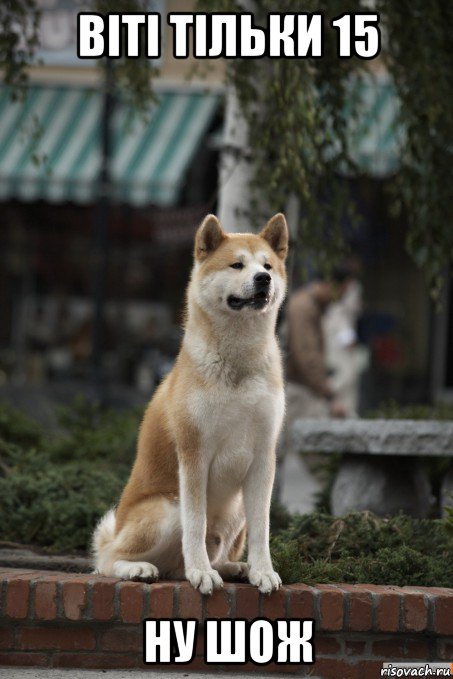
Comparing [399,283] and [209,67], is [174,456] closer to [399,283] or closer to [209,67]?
[209,67]

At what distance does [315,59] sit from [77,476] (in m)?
2.79

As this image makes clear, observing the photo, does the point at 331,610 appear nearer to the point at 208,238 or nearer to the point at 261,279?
the point at 261,279

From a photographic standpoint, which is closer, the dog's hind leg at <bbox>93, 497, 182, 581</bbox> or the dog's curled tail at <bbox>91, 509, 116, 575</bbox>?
the dog's hind leg at <bbox>93, 497, 182, 581</bbox>

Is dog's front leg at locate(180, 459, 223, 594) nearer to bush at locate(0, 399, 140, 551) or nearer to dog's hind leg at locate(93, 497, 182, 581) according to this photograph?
dog's hind leg at locate(93, 497, 182, 581)

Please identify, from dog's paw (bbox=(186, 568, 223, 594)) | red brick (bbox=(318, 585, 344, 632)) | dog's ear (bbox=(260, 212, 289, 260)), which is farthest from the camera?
dog's ear (bbox=(260, 212, 289, 260))

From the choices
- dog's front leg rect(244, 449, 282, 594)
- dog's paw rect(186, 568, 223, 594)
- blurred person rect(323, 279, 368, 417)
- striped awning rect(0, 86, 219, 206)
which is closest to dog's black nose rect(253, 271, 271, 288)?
dog's front leg rect(244, 449, 282, 594)

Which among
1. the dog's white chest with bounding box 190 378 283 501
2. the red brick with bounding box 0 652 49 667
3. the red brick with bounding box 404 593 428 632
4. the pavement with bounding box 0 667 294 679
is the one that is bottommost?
the pavement with bounding box 0 667 294 679

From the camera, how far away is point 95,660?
4.34 meters

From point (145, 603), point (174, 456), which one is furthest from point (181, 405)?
point (145, 603)

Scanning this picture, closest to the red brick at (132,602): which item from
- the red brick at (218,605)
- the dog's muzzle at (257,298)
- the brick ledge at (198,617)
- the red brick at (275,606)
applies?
the brick ledge at (198,617)

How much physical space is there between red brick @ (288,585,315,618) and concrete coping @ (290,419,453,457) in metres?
2.08

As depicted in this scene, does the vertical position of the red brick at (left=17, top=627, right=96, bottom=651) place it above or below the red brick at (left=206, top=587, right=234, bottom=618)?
below

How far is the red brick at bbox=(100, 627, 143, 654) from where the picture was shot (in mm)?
4328

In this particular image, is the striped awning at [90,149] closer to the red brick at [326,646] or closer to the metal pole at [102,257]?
the metal pole at [102,257]
